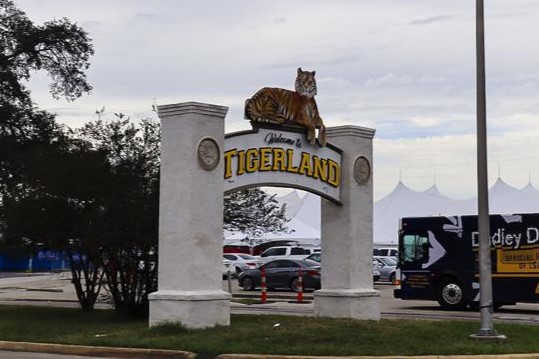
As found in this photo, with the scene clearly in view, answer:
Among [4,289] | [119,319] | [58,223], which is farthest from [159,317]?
[4,289]

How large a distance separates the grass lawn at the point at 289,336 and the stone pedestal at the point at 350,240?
3.59 feet

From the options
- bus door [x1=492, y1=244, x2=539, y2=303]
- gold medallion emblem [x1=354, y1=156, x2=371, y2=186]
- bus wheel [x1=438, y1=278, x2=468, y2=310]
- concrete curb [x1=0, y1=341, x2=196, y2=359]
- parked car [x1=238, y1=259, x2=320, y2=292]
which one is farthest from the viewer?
parked car [x1=238, y1=259, x2=320, y2=292]

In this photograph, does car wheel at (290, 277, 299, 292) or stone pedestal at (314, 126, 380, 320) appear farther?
car wheel at (290, 277, 299, 292)

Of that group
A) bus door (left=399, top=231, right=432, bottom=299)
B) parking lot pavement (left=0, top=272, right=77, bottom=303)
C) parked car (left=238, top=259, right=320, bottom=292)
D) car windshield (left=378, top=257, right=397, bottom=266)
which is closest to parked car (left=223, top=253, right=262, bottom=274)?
car windshield (left=378, top=257, right=397, bottom=266)

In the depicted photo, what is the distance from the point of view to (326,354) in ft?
46.3

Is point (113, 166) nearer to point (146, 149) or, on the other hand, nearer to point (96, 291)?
point (146, 149)

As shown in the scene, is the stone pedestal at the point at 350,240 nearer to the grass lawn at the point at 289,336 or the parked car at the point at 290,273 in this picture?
the grass lawn at the point at 289,336

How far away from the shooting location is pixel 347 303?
67.7ft

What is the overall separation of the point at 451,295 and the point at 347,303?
26.6 feet

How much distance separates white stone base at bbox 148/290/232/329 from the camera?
17.7m

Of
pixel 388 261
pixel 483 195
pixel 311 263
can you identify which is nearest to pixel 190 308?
pixel 483 195

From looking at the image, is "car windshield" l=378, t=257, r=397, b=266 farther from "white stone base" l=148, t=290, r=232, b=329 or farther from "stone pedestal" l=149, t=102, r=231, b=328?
"white stone base" l=148, t=290, r=232, b=329

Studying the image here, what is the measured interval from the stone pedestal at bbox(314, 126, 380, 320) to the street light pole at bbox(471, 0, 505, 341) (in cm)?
512

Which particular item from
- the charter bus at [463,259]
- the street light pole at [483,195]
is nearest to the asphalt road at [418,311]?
the charter bus at [463,259]
